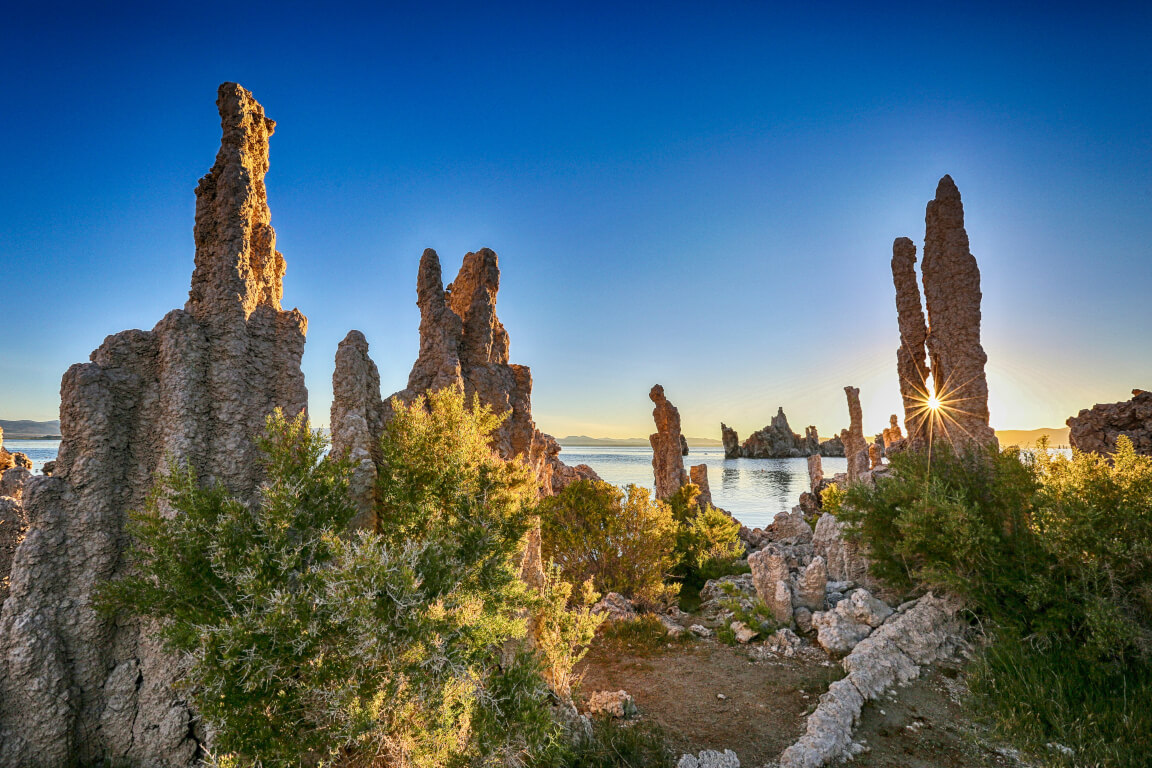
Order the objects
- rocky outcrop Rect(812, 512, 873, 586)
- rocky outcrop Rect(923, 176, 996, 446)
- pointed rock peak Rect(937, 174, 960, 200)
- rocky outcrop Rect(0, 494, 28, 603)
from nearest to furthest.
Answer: rocky outcrop Rect(0, 494, 28, 603)
rocky outcrop Rect(812, 512, 873, 586)
rocky outcrop Rect(923, 176, 996, 446)
pointed rock peak Rect(937, 174, 960, 200)

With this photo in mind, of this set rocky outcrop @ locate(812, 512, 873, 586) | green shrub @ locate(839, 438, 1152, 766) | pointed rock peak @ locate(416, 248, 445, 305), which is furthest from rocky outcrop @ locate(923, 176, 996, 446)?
pointed rock peak @ locate(416, 248, 445, 305)

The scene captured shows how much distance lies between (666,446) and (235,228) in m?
22.9

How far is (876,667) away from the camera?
7645mm

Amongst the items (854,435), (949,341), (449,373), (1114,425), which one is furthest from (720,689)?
(854,435)

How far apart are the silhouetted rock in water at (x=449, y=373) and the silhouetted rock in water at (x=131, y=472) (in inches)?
24.3

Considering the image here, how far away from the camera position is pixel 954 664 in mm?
8008

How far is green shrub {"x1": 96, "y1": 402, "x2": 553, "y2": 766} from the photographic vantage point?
379 centimetres

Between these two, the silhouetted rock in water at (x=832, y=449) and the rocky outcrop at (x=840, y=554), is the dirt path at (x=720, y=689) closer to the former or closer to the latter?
the rocky outcrop at (x=840, y=554)

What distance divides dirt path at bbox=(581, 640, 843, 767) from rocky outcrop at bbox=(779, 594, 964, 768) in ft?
1.59

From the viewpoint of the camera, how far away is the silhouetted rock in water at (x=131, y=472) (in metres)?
4.46

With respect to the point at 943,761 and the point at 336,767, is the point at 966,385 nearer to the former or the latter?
the point at 943,761

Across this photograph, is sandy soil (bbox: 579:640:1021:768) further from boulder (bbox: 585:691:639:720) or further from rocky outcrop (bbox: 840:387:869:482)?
rocky outcrop (bbox: 840:387:869:482)

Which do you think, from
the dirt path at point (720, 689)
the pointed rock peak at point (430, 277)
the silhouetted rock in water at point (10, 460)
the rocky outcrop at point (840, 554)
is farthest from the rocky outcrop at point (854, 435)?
the silhouetted rock in water at point (10, 460)

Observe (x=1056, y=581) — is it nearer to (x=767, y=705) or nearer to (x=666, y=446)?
(x=767, y=705)
